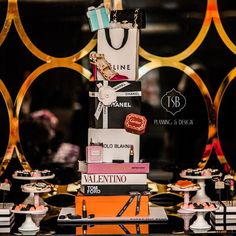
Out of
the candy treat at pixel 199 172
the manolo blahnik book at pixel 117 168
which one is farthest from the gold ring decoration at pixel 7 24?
the candy treat at pixel 199 172

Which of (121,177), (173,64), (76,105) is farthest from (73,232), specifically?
(173,64)

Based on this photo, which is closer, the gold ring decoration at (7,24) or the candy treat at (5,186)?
the candy treat at (5,186)

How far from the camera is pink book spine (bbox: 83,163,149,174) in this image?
9.98 ft

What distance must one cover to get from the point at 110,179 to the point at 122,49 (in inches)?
28.2

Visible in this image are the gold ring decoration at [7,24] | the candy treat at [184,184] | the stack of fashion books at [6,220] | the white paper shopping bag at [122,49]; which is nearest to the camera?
the stack of fashion books at [6,220]

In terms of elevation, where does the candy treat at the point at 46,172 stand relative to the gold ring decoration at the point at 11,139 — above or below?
below

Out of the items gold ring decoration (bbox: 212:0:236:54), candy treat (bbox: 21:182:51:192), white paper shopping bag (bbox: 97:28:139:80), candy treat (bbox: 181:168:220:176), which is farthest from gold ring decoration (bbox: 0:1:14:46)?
candy treat (bbox: 181:168:220:176)

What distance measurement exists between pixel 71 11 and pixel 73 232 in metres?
1.42

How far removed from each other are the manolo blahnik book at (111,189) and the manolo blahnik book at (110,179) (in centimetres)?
2

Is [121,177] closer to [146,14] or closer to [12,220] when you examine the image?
[12,220]

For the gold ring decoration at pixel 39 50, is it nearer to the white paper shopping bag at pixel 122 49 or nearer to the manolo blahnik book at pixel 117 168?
the white paper shopping bag at pixel 122 49

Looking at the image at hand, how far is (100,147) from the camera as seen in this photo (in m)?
3.07

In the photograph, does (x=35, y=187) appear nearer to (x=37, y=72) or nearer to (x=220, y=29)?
(x=37, y=72)

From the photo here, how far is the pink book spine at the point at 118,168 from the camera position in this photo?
3041 mm
